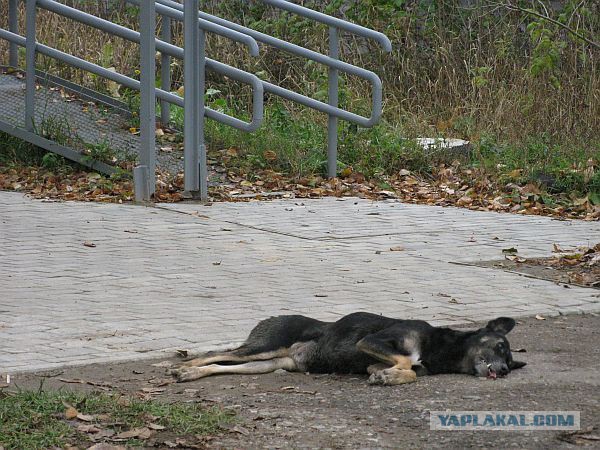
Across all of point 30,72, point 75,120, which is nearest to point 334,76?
point 75,120

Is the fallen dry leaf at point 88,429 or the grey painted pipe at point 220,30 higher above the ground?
the grey painted pipe at point 220,30

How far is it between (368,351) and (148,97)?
585cm

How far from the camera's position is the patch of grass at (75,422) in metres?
4.35

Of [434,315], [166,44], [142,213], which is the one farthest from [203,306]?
[166,44]

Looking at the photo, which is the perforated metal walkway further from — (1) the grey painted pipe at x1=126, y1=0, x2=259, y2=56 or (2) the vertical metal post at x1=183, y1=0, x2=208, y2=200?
(1) the grey painted pipe at x1=126, y1=0, x2=259, y2=56

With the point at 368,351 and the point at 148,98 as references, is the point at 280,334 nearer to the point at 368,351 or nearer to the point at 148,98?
the point at 368,351

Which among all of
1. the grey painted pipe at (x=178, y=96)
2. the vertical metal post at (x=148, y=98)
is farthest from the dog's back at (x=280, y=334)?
the grey painted pipe at (x=178, y=96)

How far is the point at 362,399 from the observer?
5.00 metres

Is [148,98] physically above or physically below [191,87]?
below

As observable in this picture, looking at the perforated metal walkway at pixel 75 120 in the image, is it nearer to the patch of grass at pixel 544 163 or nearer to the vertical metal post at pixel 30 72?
the vertical metal post at pixel 30 72

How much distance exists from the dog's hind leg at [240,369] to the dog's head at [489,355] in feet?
2.63

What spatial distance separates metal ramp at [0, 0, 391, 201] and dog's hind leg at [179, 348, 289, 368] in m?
5.27

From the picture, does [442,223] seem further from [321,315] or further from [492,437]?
[492,437]

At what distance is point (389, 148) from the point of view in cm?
1291
